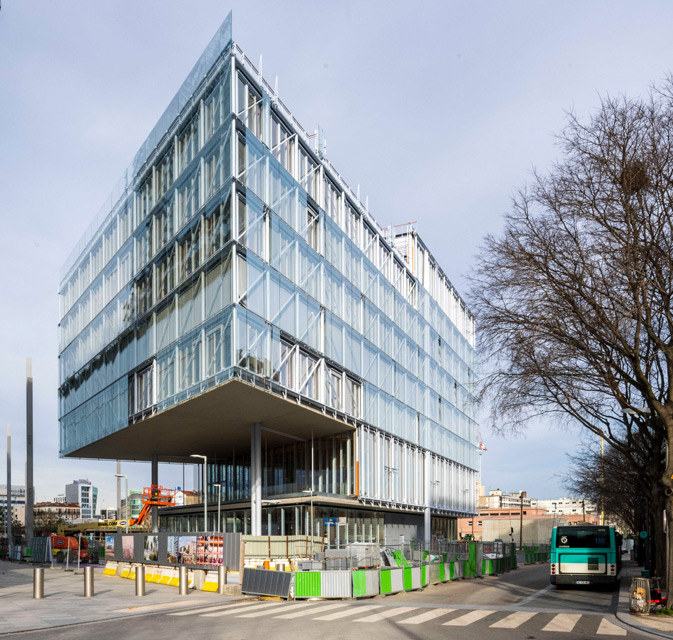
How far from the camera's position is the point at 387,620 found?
62.7 ft

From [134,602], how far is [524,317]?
16.2m

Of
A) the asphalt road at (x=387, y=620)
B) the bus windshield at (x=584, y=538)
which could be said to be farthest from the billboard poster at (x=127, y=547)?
the bus windshield at (x=584, y=538)

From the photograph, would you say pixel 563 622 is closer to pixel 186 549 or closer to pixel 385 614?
pixel 385 614

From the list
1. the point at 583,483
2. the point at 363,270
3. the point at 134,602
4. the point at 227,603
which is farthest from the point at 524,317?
the point at 583,483

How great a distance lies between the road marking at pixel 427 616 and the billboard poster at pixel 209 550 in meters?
11.6

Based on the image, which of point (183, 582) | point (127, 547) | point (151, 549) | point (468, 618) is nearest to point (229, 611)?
point (183, 582)

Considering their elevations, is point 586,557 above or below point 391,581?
above

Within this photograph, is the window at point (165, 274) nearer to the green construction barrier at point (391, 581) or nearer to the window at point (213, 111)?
the window at point (213, 111)

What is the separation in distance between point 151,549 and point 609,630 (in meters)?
25.2

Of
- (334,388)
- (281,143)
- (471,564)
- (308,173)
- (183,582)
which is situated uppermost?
(281,143)

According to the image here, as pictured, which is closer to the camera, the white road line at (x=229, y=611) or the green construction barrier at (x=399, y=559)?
the white road line at (x=229, y=611)

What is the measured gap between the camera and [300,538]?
35344mm

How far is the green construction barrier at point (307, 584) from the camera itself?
2603 centimetres

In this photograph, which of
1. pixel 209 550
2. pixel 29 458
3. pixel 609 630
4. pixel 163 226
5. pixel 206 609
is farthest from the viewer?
pixel 29 458
